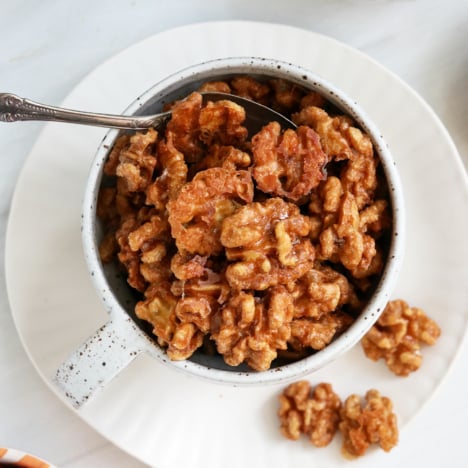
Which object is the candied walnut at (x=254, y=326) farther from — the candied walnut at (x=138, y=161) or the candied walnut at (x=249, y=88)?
the candied walnut at (x=249, y=88)

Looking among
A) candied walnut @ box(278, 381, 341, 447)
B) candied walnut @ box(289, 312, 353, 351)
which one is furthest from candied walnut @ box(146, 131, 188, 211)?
candied walnut @ box(278, 381, 341, 447)

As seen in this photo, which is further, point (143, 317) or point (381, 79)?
point (381, 79)

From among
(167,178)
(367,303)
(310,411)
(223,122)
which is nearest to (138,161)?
(167,178)

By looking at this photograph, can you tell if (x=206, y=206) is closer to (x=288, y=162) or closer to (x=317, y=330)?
(x=288, y=162)

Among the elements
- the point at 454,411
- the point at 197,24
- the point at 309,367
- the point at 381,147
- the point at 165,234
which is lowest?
the point at 454,411

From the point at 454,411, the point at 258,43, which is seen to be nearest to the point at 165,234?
the point at 258,43

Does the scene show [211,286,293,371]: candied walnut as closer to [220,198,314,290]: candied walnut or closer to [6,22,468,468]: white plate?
[220,198,314,290]: candied walnut

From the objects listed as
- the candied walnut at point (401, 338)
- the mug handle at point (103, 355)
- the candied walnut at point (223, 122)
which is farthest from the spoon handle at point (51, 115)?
the candied walnut at point (401, 338)

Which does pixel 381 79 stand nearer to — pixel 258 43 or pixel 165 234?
pixel 258 43
